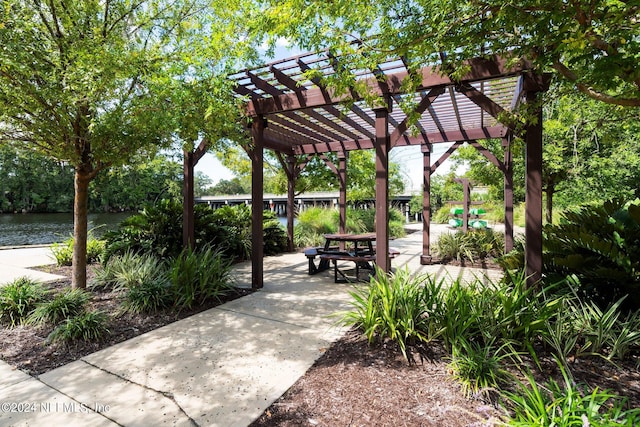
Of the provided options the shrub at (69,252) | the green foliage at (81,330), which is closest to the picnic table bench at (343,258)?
the green foliage at (81,330)

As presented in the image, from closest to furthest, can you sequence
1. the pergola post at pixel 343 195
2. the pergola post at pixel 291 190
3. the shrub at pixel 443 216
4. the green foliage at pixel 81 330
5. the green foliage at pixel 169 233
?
1. the green foliage at pixel 81 330
2. the green foliage at pixel 169 233
3. the pergola post at pixel 343 195
4. the pergola post at pixel 291 190
5. the shrub at pixel 443 216

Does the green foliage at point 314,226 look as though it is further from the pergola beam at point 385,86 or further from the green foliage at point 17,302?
the green foliage at point 17,302

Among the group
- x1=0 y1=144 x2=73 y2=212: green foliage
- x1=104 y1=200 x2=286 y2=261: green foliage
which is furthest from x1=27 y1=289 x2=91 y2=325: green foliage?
x1=0 y1=144 x2=73 y2=212: green foliage

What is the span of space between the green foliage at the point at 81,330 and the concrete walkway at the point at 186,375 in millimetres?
328

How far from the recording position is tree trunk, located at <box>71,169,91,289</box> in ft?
13.3

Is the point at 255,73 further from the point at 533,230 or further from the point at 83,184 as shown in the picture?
the point at 533,230

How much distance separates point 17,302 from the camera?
11.7ft

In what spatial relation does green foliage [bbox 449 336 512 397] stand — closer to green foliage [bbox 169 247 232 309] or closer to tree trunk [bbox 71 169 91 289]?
green foliage [bbox 169 247 232 309]

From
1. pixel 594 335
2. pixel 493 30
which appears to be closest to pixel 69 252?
pixel 493 30

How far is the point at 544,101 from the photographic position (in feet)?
10.1

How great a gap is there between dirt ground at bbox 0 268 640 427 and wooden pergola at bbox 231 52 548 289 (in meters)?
1.38

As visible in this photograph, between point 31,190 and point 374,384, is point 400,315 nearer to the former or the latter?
point 374,384

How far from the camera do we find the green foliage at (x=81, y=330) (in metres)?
2.94

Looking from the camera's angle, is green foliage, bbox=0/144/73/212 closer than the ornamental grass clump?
No
